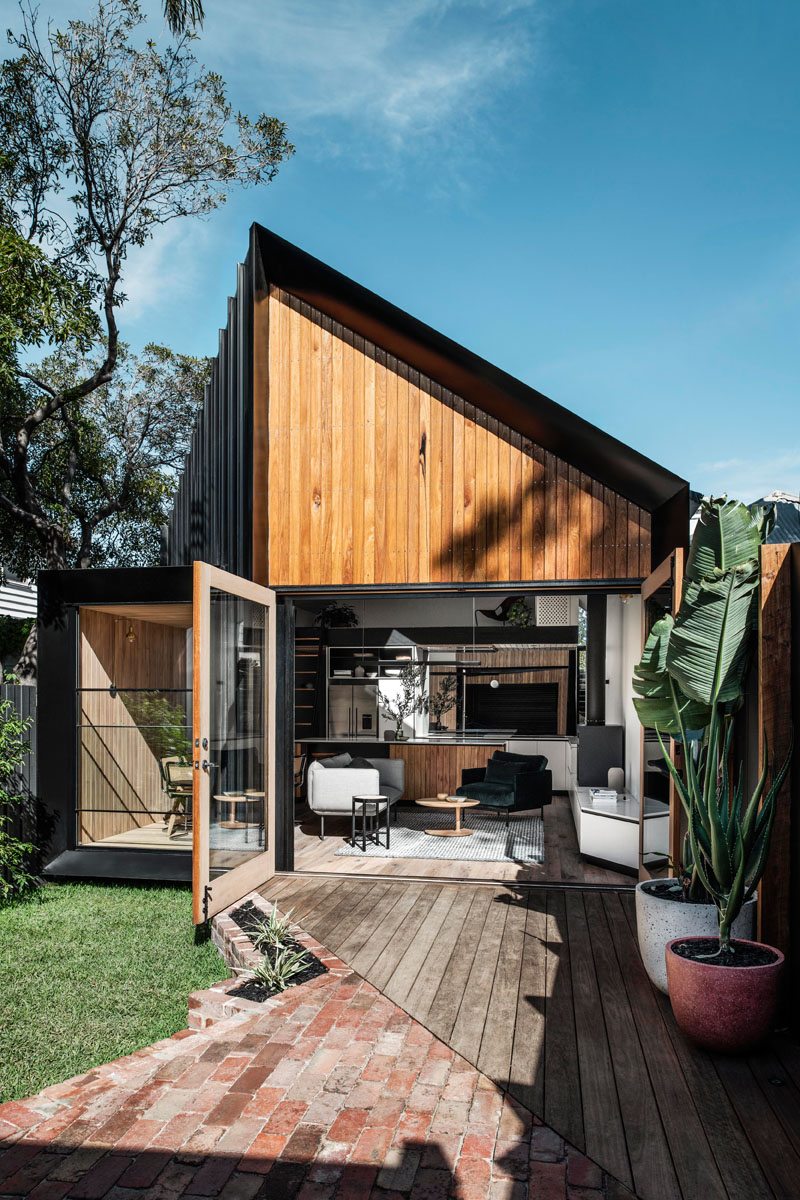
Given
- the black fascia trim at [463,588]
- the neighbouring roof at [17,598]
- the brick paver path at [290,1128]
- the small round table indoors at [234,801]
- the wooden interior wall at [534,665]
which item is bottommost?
the brick paver path at [290,1128]

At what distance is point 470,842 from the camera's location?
8.12 metres

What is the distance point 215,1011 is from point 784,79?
852 centimetres

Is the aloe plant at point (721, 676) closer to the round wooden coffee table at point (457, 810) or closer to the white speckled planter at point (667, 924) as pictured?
the white speckled planter at point (667, 924)

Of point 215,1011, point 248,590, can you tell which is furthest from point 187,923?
point 248,590

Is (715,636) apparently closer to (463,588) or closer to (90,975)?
(463,588)

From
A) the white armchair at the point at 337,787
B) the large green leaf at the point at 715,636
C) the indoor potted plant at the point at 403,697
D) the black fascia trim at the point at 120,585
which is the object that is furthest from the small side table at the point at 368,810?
the large green leaf at the point at 715,636

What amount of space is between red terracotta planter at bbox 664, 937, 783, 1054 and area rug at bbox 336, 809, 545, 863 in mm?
3881

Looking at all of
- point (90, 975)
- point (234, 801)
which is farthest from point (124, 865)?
point (90, 975)

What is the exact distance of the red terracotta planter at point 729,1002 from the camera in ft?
10.4

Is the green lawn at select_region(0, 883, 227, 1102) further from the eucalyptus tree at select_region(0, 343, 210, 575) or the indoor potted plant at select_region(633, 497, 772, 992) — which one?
the eucalyptus tree at select_region(0, 343, 210, 575)

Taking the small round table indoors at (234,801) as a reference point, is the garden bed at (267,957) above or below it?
Result: below

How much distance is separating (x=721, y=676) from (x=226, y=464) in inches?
177

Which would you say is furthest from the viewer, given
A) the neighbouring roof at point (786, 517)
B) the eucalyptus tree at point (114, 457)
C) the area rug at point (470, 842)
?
the eucalyptus tree at point (114, 457)

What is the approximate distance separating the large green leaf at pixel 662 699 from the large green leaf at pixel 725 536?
16.7 inches
